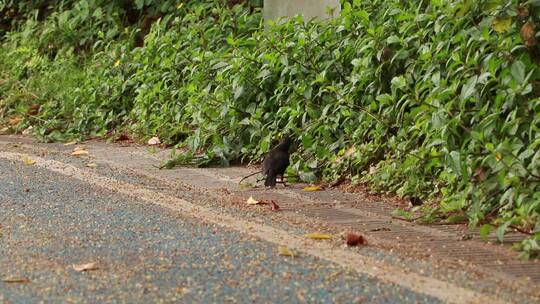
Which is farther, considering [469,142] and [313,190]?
[313,190]

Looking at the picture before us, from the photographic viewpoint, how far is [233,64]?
33.4 feet

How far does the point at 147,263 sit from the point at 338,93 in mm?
3467

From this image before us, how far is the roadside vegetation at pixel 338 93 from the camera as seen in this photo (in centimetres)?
686

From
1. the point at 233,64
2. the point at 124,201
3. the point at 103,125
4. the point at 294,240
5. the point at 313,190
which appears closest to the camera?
the point at 294,240

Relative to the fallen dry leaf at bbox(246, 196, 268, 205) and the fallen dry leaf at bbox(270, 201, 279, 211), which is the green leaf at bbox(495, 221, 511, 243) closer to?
the fallen dry leaf at bbox(270, 201, 279, 211)

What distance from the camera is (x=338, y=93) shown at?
877 centimetres

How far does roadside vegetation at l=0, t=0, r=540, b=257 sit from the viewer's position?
686 cm

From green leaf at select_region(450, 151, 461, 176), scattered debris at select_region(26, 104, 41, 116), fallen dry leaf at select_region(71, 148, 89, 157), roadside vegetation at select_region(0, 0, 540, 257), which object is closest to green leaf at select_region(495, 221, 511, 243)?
roadside vegetation at select_region(0, 0, 540, 257)

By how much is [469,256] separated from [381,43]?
3.25m

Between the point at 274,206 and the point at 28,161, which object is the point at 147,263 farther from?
the point at 28,161

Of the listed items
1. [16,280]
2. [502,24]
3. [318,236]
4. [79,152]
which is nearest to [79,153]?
[79,152]

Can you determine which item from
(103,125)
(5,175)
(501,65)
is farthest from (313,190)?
(103,125)

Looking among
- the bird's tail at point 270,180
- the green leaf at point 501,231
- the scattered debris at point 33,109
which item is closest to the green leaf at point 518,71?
the green leaf at point 501,231

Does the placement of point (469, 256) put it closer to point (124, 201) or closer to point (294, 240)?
point (294, 240)
